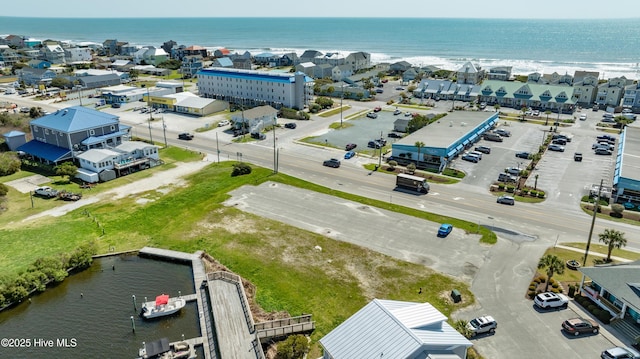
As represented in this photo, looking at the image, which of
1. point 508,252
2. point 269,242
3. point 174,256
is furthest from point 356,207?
point 174,256

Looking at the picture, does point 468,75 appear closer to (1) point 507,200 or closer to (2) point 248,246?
(1) point 507,200

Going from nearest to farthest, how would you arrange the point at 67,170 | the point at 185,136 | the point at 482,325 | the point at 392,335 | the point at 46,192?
the point at 392,335, the point at 482,325, the point at 46,192, the point at 67,170, the point at 185,136

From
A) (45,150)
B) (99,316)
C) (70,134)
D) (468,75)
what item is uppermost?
(468,75)

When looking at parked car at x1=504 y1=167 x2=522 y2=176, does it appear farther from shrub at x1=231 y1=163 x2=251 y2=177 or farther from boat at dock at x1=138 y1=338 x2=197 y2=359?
boat at dock at x1=138 y1=338 x2=197 y2=359

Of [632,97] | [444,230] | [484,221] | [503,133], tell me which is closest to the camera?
[444,230]

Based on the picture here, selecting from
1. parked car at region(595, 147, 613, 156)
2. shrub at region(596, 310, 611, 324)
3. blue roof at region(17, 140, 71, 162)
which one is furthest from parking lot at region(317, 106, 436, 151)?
shrub at region(596, 310, 611, 324)

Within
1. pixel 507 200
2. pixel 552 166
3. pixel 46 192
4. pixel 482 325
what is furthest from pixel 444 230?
pixel 46 192

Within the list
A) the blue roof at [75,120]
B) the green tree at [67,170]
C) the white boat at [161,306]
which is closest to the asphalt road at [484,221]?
the blue roof at [75,120]

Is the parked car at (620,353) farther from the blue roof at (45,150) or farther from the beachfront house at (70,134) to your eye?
the blue roof at (45,150)

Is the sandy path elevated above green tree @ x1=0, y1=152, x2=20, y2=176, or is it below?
below
